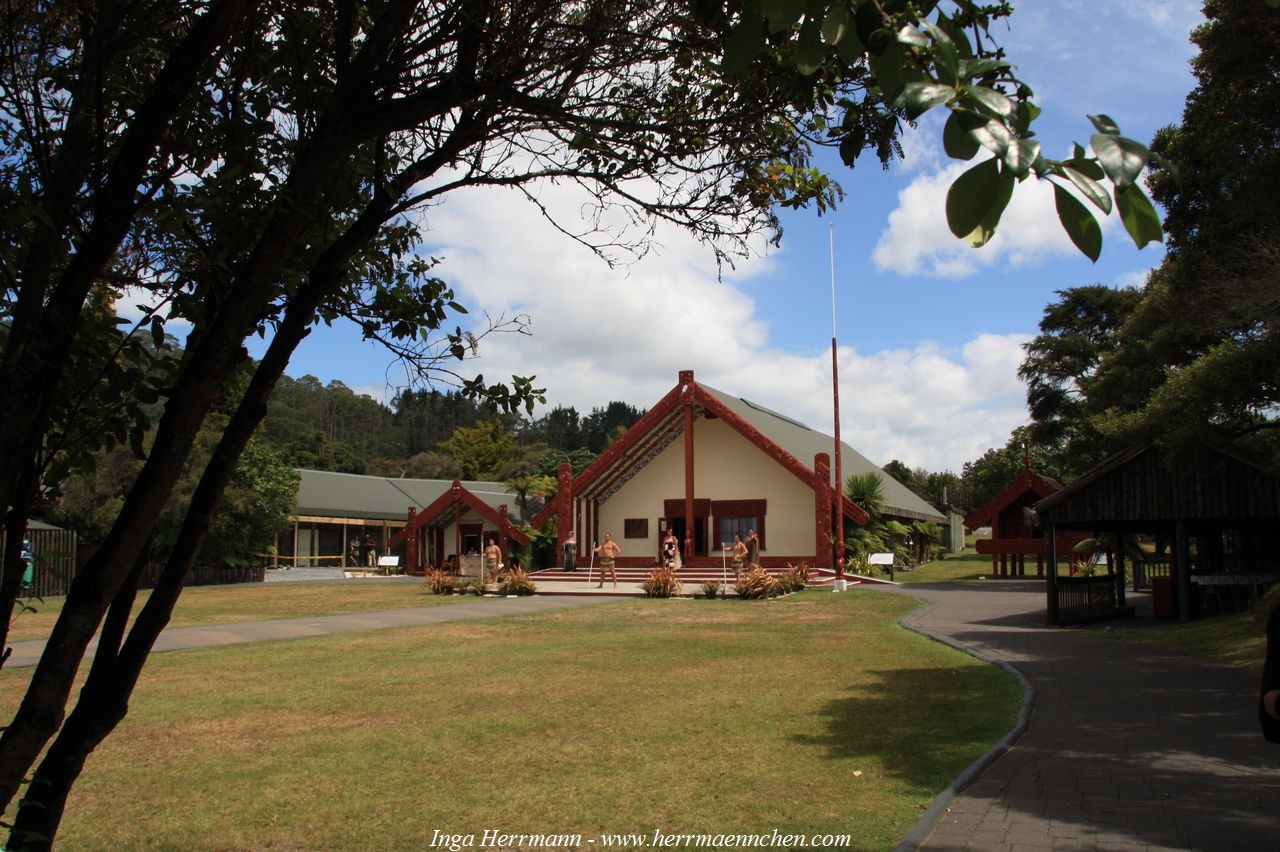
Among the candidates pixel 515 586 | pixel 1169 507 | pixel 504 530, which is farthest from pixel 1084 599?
pixel 504 530

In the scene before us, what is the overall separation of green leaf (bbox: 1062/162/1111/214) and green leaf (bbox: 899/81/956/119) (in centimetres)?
23

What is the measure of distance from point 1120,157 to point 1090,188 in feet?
0.24

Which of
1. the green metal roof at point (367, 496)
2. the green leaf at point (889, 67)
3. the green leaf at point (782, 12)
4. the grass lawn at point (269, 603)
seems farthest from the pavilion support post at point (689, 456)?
the green leaf at point (782, 12)

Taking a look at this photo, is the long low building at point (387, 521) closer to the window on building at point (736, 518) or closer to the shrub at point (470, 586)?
the window on building at point (736, 518)

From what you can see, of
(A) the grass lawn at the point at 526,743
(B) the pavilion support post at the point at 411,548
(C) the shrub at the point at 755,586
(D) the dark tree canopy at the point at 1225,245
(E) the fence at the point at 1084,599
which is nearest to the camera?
(A) the grass lawn at the point at 526,743

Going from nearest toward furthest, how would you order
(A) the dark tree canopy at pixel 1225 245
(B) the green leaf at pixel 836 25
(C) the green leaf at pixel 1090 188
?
1. (C) the green leaf at pixel 1090 188
2. (B) the green leaf at pixel 836 25
3. (A) the dark tree canopy at pixel 1225 245

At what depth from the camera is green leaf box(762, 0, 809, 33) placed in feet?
5.85

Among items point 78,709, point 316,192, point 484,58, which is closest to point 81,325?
point 316,192

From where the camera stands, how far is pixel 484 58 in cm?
432

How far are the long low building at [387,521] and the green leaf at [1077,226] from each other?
36.6 metres

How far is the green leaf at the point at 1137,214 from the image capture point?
1.55 metres

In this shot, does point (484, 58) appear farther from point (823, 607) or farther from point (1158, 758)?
point (823, 607)

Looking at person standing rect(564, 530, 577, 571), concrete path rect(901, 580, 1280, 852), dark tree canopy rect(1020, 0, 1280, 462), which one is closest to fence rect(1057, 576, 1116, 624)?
dark tree canopy rect(1020, 0, 1280, 462)

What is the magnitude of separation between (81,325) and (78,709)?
1314 mm
